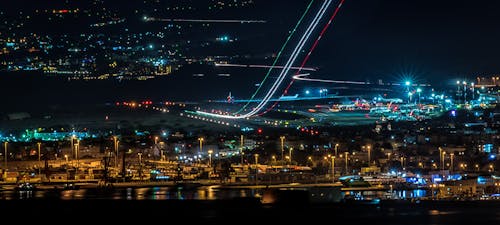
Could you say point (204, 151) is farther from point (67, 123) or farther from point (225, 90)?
point (225, 90)

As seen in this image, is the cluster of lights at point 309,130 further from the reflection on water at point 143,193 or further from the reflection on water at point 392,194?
the reflection on water at point 143,193

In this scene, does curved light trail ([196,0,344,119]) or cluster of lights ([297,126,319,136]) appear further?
curved light trail ([196,0,344,119])

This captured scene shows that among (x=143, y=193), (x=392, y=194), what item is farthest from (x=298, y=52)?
(x=143, y=193)

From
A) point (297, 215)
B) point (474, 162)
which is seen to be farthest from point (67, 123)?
point (297, 215)

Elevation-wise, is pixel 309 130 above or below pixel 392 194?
above

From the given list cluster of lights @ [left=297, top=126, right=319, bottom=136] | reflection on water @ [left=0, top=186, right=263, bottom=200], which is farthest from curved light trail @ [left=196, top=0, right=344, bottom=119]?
reflection on water @ [left=0, top=186, right=263, bottom=200]

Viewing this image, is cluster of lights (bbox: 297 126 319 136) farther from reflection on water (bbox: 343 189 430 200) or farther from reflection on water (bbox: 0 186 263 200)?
reflection on water (bbox: 0 186 263 200)

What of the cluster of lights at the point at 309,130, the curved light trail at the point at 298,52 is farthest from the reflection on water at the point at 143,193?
the curved light trail at the point at 298,52

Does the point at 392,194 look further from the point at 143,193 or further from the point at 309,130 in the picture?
the point at 309,130

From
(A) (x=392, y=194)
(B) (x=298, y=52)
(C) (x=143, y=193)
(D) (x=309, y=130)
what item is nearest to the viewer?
(C) (x=143, y=193)

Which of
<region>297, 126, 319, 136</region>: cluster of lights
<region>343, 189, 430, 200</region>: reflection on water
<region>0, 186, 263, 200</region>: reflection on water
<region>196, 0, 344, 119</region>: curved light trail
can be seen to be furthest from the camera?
<region>196, 0, 344, 119</region>: curved light trail
